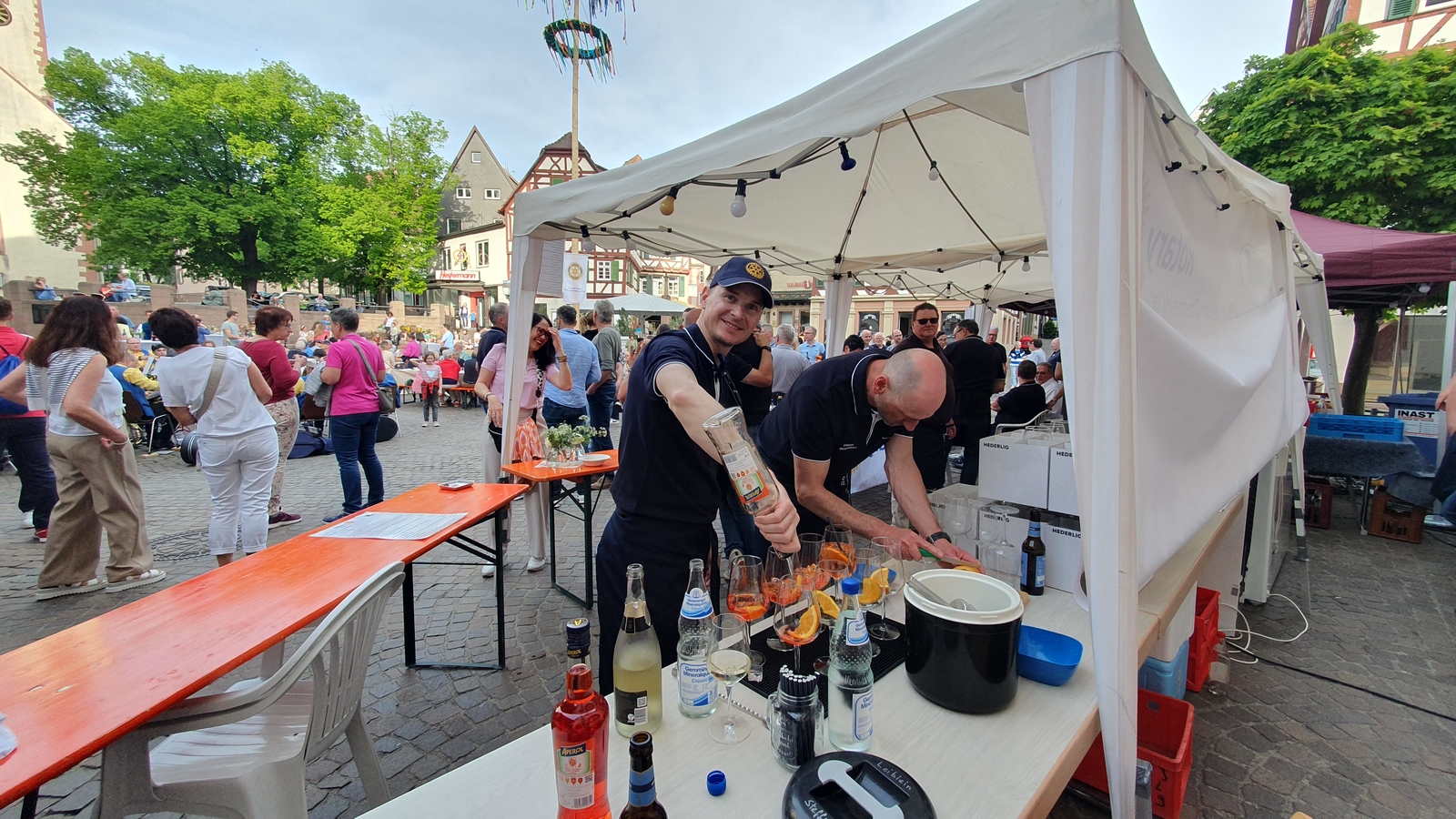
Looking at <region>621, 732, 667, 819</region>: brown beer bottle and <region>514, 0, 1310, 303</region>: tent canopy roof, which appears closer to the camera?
<region>621, 732, 667, 819</region>: brown beer bottle

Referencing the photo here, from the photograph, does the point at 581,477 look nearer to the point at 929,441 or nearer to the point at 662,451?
the point at 662,451

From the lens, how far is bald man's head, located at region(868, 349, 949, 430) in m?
2.12

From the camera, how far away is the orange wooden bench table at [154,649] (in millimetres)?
1232

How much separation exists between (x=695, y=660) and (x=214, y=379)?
13.0 ft

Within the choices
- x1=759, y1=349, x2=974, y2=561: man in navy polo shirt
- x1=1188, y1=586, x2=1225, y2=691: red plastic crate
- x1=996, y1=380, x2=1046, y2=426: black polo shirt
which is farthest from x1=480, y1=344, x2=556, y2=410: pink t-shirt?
x1=996, y1=380, x2=1046, y2=426: black polo shirt

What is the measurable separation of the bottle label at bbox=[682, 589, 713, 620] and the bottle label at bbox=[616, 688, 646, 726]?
19 cm

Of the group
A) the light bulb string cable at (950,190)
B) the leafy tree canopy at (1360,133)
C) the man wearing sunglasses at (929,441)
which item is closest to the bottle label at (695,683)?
the light bulb string cable at (950,190)

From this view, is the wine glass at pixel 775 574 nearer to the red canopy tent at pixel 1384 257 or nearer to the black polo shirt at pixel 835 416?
the black polo shirt at pixel 835 416

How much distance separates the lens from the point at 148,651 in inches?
62.3

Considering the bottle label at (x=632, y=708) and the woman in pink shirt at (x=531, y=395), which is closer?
the bottle label at (x=632, y=708)

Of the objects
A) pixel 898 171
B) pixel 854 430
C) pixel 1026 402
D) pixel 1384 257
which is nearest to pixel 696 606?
pixel 854 430

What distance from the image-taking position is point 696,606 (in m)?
1.24

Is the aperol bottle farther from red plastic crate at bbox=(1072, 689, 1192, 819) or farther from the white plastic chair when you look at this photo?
red plastic crate at bbox=(1072, 689, 1192, 819)

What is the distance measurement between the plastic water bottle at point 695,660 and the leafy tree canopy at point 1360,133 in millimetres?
13805
